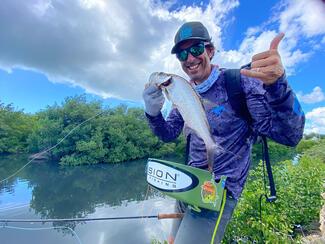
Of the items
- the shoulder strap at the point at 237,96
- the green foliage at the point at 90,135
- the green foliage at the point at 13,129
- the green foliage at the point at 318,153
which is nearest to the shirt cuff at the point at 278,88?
the shoulder strap at the point at 237,96

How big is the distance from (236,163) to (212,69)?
72cm

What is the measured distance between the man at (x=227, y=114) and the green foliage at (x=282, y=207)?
6.20 ft

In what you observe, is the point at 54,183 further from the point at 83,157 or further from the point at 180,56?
the point at 180,56

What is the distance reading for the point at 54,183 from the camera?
1998 centimetres

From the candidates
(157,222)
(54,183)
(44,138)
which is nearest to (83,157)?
(44,138)

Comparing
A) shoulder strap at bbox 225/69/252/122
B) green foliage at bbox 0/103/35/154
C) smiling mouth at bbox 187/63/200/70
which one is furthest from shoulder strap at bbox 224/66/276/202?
green foliage at bbox 0/103/35/154

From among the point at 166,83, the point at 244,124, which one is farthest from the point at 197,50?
the point at 244,124

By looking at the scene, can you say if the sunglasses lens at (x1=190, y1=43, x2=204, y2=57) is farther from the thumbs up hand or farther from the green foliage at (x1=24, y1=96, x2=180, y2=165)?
the green foliage at (x1=24, y1=96, x2=180, y2=165)

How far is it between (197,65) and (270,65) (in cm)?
69

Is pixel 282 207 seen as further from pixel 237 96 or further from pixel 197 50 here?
pixel 197 50

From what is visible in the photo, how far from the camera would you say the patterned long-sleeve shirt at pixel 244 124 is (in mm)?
1560

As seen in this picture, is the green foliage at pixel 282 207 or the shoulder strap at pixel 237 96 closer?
the shoulder strap at pixel 237 96

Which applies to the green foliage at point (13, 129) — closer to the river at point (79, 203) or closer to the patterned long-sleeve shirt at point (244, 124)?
the river at point (79, 203)

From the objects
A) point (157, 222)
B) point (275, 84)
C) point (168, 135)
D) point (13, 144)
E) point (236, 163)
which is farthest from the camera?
point (13, 144)
